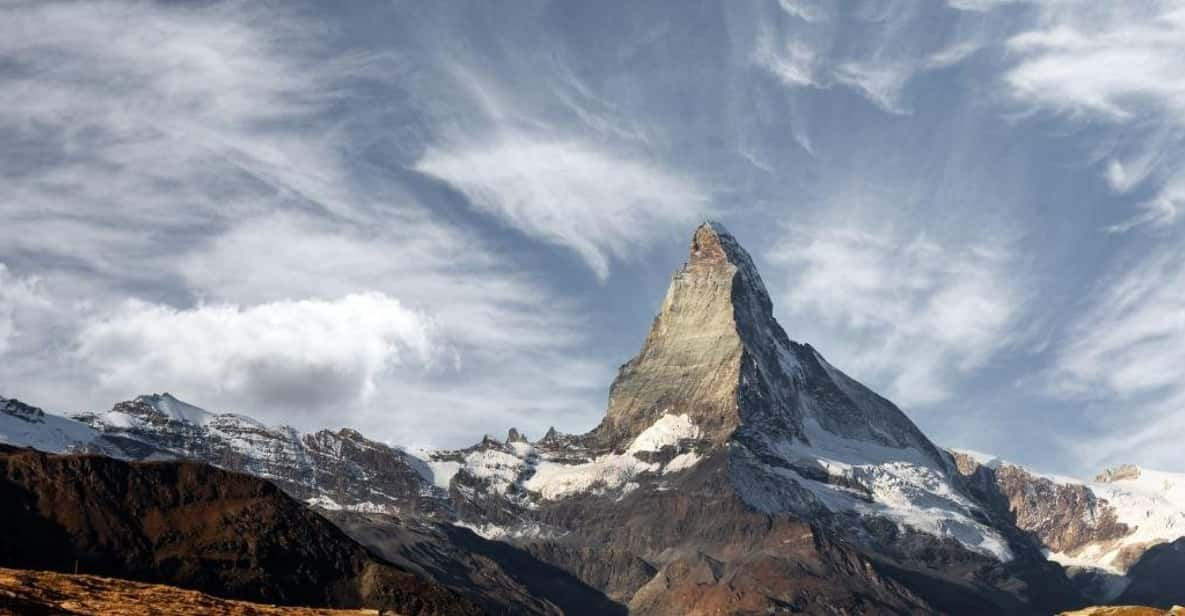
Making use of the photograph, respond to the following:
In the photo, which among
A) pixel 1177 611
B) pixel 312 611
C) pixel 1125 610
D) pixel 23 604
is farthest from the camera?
pixel 1125 610

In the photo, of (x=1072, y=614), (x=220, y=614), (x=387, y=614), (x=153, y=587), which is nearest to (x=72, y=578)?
(x=153, y=587)

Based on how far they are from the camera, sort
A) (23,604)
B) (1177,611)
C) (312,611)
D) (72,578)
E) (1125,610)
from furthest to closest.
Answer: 1. (1125,610)
2. (1177,611)
3. (312,611)
4. (72,578)
5. (23,604)

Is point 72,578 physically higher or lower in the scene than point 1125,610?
lower

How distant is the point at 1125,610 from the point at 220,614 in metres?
81.5

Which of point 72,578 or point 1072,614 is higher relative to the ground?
point 1072,614

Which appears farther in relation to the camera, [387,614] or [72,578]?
[387,614]

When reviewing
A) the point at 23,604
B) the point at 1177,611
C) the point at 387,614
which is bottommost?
the point at 23,604

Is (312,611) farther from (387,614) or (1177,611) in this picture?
(1177,611)

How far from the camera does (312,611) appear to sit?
115 m

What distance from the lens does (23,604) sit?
8869 cm

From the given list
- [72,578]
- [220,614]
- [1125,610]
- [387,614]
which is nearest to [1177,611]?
[1125,610]

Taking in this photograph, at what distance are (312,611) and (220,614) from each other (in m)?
15.6

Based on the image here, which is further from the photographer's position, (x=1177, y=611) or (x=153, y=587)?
(x=1177, y=611)

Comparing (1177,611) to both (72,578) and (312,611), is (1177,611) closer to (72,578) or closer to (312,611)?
(312,611)
